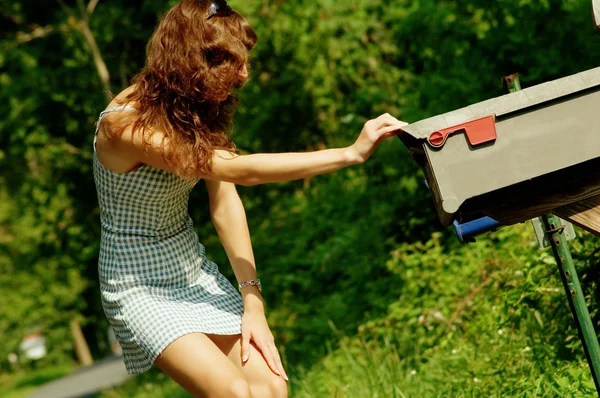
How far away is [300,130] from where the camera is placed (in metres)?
9.96

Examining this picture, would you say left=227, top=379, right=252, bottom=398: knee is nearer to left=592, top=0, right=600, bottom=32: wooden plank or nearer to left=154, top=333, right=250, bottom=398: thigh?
left=154, top=333, right=250, bottom=398: thigh

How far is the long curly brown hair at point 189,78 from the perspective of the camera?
2.89 metres

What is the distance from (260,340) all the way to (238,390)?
0.32 meters

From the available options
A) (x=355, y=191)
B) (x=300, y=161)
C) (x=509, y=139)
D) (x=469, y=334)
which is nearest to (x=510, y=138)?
(x=509, y=139)

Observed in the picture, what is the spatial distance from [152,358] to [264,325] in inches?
17.2

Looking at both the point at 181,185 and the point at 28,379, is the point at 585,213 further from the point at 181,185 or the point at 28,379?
the point at 28,379

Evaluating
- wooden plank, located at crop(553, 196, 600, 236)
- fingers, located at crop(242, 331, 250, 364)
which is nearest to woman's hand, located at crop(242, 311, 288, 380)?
fingers, located at crop(242, 331, 250, 364)

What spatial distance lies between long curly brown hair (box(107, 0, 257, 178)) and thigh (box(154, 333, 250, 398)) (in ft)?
1.86

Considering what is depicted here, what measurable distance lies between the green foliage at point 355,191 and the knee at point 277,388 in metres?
1.24

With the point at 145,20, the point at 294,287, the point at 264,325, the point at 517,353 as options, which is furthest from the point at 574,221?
the point at 145,20

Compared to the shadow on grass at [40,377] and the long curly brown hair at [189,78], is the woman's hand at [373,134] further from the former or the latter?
the shadow on grass at [40,377]

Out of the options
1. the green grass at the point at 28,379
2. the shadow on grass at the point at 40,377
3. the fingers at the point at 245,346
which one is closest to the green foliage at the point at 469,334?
the fingers at the point at 245,346

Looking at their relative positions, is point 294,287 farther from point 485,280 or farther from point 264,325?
point 264,325

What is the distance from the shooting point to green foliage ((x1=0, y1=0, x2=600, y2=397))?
180 inches
